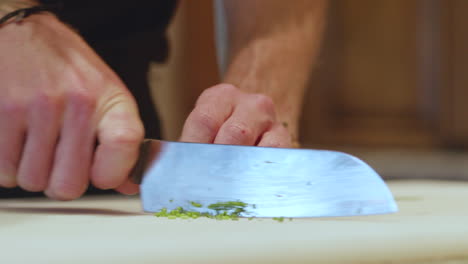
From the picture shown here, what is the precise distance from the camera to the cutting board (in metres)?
0.36

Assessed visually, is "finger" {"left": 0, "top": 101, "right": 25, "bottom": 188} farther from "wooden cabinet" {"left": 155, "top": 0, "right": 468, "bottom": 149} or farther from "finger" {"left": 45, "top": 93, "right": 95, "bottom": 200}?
"wooden cabinet" {"left": 155, "top": 0, "right": 468, "bottom": 149}

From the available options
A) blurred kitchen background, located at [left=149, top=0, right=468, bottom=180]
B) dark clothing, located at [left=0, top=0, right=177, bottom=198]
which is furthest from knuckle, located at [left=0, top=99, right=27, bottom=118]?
blurred kitchen background, located at [left=149, top=0, right=468, bottom=180]

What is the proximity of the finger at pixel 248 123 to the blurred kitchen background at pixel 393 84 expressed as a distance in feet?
4.39

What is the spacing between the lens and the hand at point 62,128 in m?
0.51

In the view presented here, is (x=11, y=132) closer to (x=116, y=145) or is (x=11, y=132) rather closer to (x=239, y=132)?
(x=116, y=145)

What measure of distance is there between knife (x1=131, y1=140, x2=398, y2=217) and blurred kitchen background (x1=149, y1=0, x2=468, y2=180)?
4.80 feet

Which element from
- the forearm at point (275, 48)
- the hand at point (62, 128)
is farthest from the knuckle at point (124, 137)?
the forearm at point (275, 48)

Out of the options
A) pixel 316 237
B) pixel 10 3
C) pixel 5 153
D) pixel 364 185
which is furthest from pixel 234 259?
pixel 10 3

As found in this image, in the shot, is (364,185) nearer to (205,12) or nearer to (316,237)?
(316,237)

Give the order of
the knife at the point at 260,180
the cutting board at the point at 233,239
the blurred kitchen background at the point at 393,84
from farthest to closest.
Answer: the blurred kitchen background at the point at 393,84 < the knife at the point at 260,180 < the cutting board at the point at 233,239

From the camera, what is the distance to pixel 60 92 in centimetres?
52

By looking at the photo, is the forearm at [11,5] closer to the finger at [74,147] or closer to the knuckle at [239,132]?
the finger at [74,147]

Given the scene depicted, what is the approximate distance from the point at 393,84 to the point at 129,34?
60.2 inches

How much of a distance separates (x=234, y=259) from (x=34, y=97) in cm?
28
